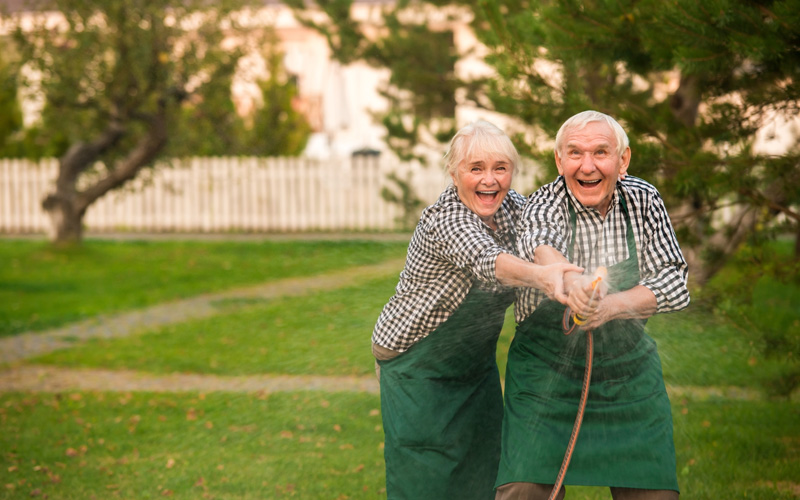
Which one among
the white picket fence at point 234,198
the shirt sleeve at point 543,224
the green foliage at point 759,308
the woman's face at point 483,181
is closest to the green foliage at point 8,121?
the white picket fence at point 234,198

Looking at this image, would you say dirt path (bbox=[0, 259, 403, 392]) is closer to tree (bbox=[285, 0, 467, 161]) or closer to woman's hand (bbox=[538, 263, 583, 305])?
woman's hand (bbox=[538, 263, 583, 305])

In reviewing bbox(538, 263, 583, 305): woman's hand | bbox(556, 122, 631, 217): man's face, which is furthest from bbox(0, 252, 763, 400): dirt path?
bbox(538, 263, 583, 305): woman's hand

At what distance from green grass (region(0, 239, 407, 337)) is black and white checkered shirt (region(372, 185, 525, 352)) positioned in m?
6.04

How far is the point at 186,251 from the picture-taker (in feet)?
54.1

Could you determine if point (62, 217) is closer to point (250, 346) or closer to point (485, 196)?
point (250, 346)

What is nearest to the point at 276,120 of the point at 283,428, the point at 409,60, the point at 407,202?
the point at 407,202

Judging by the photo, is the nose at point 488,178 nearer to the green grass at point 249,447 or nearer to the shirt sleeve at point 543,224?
the shirt sleeve at point 543,224

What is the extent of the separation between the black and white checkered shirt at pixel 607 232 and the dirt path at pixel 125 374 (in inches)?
89.4

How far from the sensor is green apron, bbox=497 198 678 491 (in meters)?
2.86

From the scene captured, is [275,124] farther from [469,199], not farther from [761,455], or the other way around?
[469,199]

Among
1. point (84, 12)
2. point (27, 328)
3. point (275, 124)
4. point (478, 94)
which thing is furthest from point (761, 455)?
point (275, 124)

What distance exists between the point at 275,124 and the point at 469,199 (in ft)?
60.5

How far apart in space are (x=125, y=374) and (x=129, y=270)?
21.5 feet

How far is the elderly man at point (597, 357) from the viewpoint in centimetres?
286
